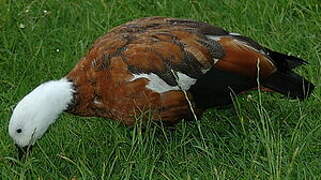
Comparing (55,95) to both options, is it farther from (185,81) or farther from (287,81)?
(287,81)

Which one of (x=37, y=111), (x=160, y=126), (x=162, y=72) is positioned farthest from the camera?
(x=160, y=126)

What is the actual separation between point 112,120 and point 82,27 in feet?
5.58

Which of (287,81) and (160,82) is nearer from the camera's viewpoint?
(160,82)

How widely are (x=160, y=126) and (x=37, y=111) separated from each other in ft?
2.41

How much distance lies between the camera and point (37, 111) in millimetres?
4582

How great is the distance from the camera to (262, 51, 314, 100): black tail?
5.02 metres

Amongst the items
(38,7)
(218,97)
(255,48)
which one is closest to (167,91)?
(218,97)

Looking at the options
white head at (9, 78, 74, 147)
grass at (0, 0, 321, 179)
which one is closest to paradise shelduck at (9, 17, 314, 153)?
white head at (9, 78, 74, 147)

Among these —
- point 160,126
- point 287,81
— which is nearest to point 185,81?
point 160,126

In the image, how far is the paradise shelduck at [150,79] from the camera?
15.2 feet

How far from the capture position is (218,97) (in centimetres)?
487

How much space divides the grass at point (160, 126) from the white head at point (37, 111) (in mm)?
152

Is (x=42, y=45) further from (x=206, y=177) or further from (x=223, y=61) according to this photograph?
(x=206, y=177)

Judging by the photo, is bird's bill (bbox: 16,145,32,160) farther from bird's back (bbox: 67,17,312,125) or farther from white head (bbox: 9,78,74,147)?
bird's back (bbox: 67,17,312,125)
